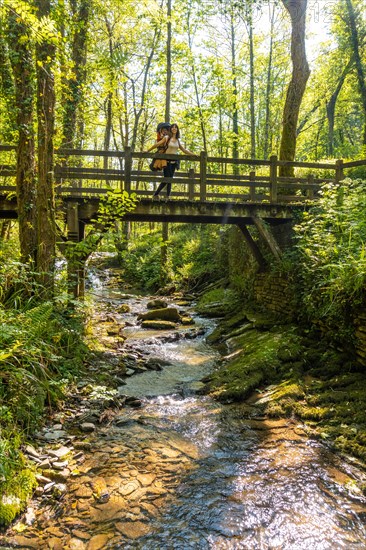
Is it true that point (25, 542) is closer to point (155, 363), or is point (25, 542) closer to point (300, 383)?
point (300, 383)

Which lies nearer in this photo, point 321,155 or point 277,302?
point 277,302

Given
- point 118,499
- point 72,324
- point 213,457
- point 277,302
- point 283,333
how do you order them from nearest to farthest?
point 118,499
point 213,457
point 72,324
point 283,333
point 277,302

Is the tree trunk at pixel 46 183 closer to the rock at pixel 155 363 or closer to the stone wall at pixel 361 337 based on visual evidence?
the rock at pixel 155 363

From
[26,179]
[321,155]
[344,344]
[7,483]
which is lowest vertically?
[7,483]

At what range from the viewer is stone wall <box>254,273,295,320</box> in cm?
904

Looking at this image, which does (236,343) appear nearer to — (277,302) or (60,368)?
(277,302)

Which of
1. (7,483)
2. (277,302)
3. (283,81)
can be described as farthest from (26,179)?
(283,81)

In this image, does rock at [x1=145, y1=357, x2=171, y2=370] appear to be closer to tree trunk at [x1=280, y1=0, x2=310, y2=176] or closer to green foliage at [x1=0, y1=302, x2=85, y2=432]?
green foliage at [x1=0, y1=302, x2=85, y2=432]

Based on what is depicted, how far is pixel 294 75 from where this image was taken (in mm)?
11695

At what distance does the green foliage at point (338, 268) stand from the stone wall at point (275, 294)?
2.30 ft

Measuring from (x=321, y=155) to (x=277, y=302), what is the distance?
2643 centimetres

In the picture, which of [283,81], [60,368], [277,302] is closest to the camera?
[60,368]

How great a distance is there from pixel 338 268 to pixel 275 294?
340 cm

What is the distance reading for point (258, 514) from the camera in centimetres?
352
